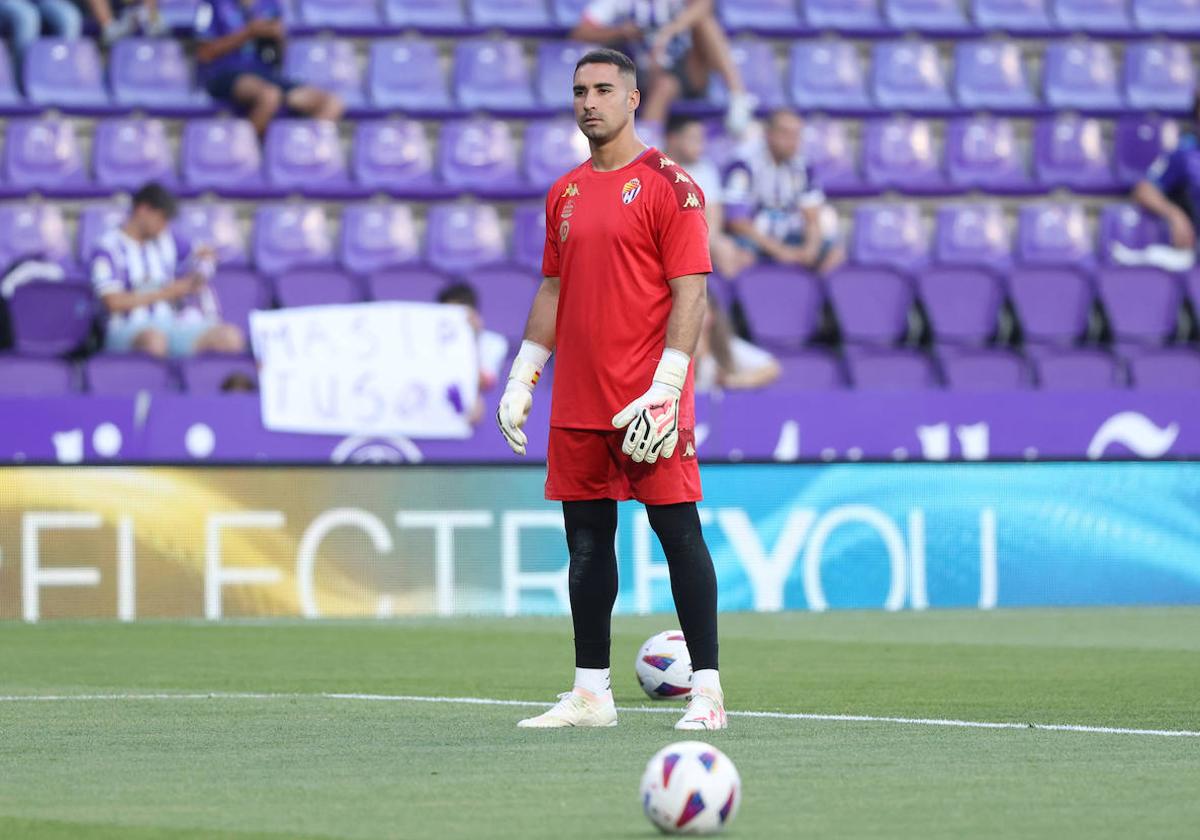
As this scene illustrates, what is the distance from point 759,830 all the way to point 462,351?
31.5 ft

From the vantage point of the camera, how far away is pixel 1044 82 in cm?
1956

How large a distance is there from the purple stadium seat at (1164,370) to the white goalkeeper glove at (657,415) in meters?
9.69

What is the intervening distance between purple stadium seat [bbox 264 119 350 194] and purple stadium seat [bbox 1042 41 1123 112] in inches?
246

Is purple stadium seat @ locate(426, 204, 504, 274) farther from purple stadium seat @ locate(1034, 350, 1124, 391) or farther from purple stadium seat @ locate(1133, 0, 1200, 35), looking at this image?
purple stadium seat @ locate(1133, 0, 1200, 35)

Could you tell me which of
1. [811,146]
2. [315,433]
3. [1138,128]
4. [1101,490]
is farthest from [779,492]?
[1138,128]

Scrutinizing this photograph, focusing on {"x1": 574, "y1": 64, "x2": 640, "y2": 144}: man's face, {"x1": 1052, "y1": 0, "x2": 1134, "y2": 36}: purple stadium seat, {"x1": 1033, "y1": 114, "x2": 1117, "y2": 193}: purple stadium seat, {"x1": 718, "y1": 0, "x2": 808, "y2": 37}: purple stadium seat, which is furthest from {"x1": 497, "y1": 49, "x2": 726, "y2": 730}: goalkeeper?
{"x1": 1052, "y1": 0, "x2": 1134, "y2": 36}: purple stadium seat

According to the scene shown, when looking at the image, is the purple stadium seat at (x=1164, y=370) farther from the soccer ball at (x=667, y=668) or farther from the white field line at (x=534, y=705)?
the white field line at (x=534, y=705)

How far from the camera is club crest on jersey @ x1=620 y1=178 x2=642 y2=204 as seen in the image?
6.88m

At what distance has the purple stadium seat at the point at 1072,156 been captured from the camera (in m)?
18.5

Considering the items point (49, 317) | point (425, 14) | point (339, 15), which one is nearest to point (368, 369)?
point (49, 317)

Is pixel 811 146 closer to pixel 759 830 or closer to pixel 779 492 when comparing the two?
pixel 779 492

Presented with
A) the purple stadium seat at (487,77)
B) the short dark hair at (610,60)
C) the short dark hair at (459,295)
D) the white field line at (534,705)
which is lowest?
the white field line at (534,705)

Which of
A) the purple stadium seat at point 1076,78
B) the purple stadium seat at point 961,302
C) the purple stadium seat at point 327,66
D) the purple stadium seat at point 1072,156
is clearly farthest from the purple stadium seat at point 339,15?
the purple stadium seat at point 1076,78

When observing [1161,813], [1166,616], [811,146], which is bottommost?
[1166,616]
